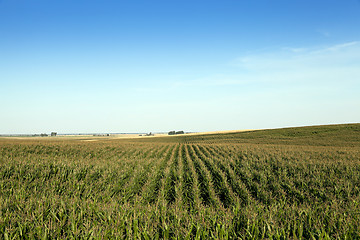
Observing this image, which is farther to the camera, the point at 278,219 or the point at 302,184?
the point at 302,184

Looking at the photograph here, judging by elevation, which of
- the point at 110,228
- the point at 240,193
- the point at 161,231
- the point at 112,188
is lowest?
the point at 240,193

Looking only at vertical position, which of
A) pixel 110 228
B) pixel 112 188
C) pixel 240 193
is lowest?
pixel 240 193

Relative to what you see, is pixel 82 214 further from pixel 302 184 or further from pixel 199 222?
pixel 302 184

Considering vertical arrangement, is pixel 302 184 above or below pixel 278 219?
below

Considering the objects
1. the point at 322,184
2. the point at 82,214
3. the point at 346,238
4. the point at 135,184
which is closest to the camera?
the point at 346,238

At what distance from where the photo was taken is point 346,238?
3330mm

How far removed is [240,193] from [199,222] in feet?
22.1

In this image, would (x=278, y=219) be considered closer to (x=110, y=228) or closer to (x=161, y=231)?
(x=161, y=231)

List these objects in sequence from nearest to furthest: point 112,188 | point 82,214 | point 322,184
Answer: point 82,214 → point 112,188 → point 322,184

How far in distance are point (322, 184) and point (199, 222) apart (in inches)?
377

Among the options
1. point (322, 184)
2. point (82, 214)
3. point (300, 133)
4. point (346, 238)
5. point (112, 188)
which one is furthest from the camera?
point (300, 133)

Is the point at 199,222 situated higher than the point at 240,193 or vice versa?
the point at 199,222

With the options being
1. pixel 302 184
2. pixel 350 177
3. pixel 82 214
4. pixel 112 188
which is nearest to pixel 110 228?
pixel 82 214

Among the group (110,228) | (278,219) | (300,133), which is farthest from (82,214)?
(300,133)
